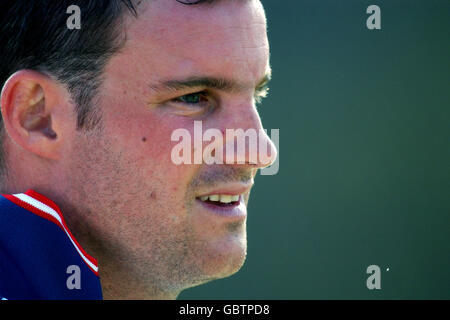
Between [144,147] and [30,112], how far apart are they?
0.32m

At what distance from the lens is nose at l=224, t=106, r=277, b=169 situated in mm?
1726

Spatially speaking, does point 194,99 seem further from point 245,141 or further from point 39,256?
point 39,256

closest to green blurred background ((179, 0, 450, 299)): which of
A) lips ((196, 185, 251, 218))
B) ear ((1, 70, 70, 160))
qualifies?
lips ((196, 185, 251, 218))

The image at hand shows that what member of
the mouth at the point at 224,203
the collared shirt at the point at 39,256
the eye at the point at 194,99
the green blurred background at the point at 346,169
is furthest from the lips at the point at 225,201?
the green blurred background at the point at 346,169

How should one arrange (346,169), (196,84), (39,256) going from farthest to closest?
(346,169)
(196,84)
(39,256)

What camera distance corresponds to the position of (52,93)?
5.64 ft

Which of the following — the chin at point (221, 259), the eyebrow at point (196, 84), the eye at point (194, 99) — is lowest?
the chin at point (221, 259)

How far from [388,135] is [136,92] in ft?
11.1

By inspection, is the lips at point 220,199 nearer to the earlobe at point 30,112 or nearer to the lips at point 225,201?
the lips at point 225,201

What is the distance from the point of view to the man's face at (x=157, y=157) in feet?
5.54

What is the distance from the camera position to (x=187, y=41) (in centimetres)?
169

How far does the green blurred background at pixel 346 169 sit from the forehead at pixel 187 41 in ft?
9.45

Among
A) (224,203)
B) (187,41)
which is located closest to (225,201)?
(224,203)

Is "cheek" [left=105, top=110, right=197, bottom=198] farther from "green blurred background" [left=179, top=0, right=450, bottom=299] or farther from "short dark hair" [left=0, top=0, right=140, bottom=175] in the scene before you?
"green blurred background" [left=179, top=0, right=450, bottom=299]
